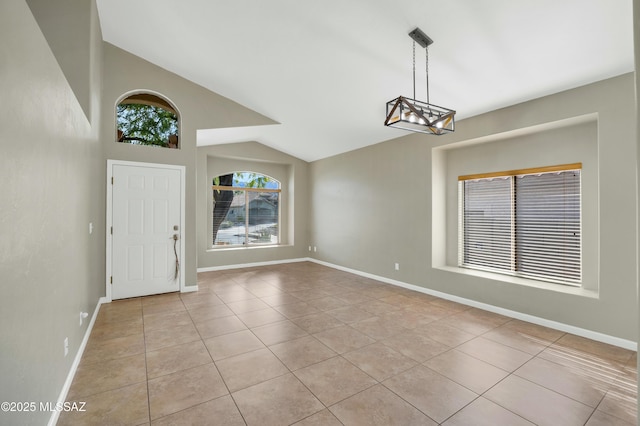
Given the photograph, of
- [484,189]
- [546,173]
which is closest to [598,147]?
[546,173]

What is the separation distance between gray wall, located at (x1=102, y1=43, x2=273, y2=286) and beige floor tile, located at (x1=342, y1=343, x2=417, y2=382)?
3.39 metres

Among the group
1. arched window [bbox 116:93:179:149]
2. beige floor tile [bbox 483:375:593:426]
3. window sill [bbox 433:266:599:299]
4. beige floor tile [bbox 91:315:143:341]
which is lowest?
beige floor tile [bbox 483:375:593:426]

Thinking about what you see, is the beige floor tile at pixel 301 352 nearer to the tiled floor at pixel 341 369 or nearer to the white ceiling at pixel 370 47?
the tiled floor at pixel 341 369

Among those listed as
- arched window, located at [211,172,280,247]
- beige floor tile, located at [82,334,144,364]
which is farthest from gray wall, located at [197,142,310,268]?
beige floor tile, located at [82,334,144,364]

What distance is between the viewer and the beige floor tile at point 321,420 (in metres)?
1.89

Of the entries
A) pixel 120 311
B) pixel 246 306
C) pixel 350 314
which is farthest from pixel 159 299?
pixel 350 314

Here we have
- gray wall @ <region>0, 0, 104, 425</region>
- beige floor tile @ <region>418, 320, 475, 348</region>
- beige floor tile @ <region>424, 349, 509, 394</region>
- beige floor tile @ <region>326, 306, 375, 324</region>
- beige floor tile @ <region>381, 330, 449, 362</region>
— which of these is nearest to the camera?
gray wall @ <region>0, 0, 104, 425</region>

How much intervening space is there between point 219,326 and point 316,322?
120 cm

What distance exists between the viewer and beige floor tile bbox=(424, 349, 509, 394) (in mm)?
→ 2357

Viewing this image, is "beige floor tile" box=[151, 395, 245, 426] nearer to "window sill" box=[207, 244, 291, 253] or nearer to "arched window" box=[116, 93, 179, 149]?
"arched window" box=[116, 93, 179, 149]

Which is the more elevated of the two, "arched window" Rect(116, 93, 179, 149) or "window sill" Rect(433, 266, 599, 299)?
"arched window" Rect(116, 93, 179, 149)

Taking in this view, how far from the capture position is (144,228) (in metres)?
4.61

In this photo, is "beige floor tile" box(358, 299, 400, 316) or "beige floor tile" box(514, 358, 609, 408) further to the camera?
"beige floor tile" box(358, 299, 400, 316)

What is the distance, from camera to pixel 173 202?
190 inches
